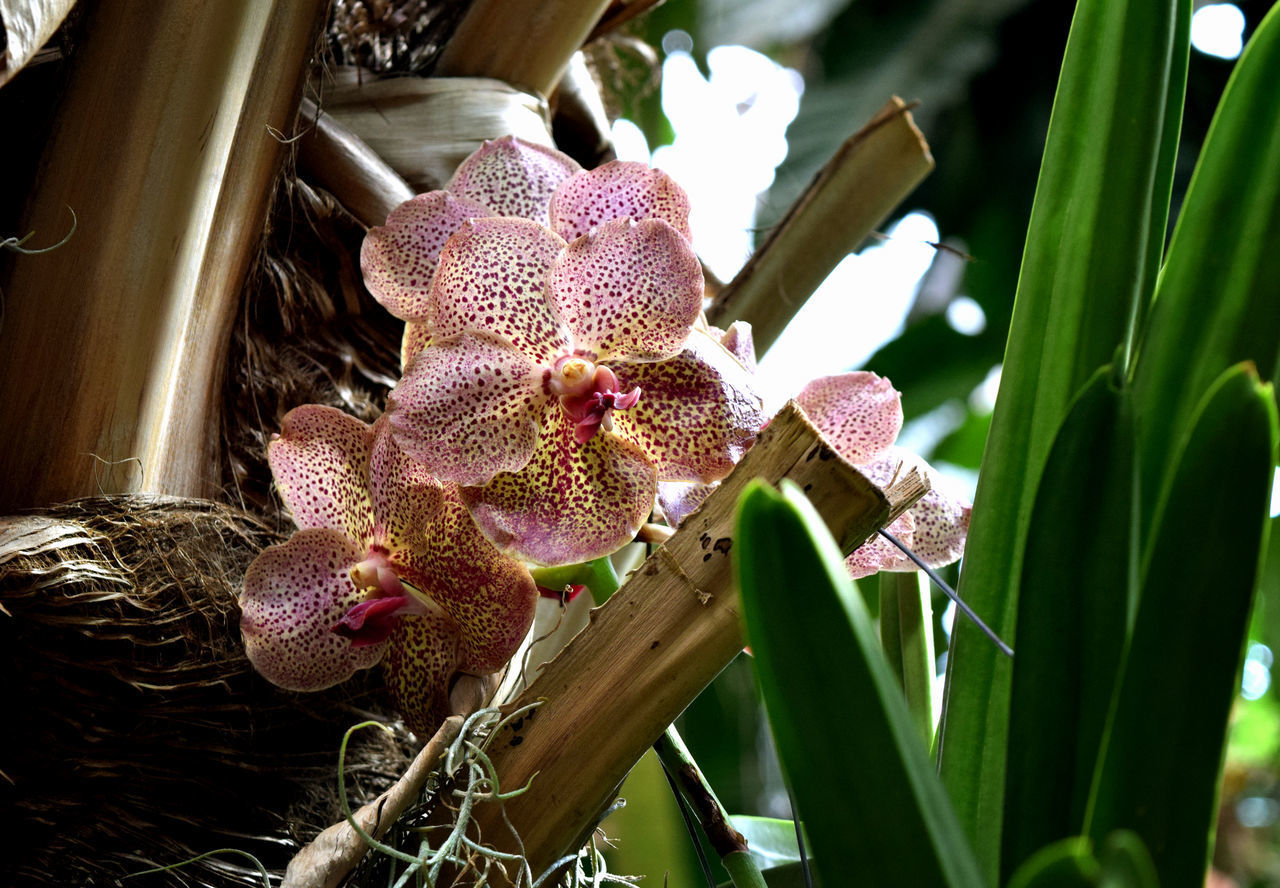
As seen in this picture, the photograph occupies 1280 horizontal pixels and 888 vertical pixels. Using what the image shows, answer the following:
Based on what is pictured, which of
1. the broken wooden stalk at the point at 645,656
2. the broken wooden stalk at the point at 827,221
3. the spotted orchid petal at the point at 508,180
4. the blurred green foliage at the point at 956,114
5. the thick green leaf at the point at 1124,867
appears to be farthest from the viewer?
the blurred green foliage at the point at 956,114

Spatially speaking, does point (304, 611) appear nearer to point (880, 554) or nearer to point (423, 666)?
point (423, 666)

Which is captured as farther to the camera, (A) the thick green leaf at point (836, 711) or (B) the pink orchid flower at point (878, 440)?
(B) the pink orchid flower at point (878, 440)

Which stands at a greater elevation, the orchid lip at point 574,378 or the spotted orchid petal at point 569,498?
the orchid lip at point 574,378

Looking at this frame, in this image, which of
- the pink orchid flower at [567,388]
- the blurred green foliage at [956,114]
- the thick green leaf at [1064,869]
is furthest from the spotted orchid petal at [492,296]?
the blurred green foliage at [956,114]

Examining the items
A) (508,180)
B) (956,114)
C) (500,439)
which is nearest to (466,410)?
(500,439)

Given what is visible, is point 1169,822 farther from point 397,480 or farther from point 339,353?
point 339,353

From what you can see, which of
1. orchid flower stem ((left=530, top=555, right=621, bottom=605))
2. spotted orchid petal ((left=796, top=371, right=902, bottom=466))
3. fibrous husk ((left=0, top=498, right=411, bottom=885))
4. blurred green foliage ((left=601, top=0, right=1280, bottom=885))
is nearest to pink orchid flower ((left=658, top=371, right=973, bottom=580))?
spotted orchid petal ((left=796, top=371, right=902, bottom=466))

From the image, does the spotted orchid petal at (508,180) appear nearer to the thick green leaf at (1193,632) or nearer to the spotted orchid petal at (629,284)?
the spotted orchid petal at (629,284)
